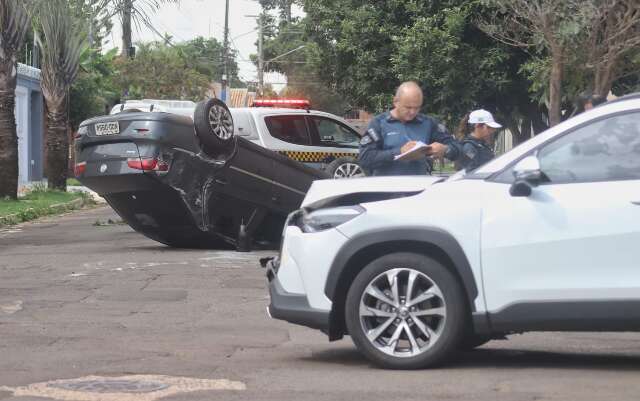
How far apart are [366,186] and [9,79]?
63.2ft

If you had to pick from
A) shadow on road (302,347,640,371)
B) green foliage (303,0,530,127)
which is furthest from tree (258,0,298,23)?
shadow on road (302,347,640,371)

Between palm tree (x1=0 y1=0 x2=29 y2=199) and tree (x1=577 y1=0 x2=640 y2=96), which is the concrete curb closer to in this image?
palm tree (x1=0 y1=0 x2=29 y2=199)

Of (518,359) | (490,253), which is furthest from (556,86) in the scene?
(490,253)

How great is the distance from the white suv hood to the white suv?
7 cm

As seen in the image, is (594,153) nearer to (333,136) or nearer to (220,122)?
(220,122)

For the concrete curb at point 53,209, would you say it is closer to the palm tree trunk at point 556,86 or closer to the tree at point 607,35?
the palm tree trunk at point 556,86

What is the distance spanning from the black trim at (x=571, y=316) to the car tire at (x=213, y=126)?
8.04 m

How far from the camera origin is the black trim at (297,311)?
25.6 feet

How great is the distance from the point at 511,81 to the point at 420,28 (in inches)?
112

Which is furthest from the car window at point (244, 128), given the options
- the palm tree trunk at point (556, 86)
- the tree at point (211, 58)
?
the tree at point (211, 58)

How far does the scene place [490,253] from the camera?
7438mm

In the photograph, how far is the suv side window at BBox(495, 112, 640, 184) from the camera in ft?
24.5

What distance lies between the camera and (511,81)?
1243 inches

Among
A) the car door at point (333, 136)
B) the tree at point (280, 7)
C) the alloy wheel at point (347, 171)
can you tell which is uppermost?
the tree at point (280, 7)
